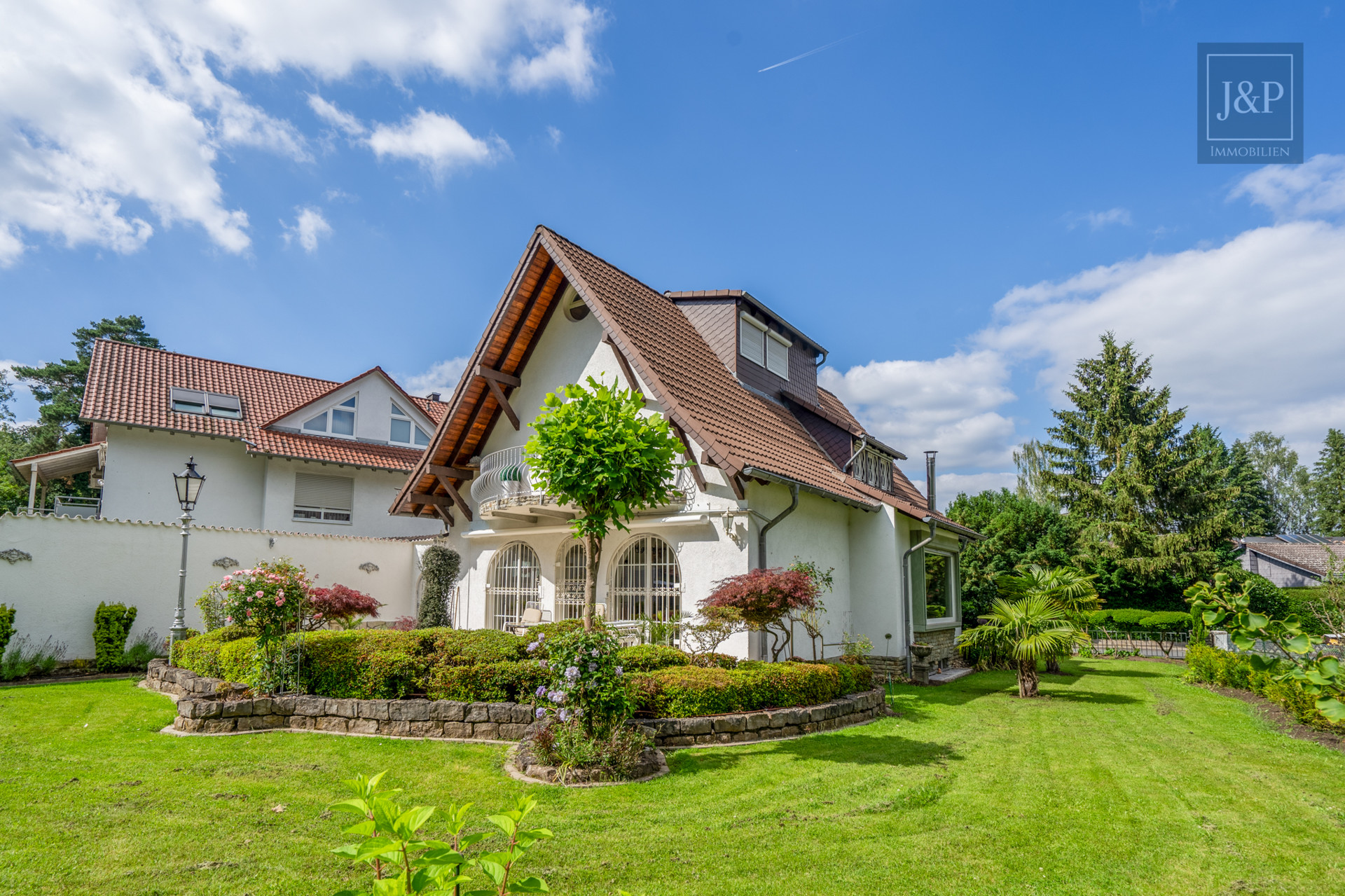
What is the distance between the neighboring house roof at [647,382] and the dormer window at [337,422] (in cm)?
736

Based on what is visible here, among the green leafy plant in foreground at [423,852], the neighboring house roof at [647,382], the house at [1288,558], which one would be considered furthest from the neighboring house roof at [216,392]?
the house at [1288,558]

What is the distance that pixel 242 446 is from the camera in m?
21.5

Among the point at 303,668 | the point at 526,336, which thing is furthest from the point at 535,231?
the point at 303,668

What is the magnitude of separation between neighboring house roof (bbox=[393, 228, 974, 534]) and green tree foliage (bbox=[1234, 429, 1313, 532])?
217 feet

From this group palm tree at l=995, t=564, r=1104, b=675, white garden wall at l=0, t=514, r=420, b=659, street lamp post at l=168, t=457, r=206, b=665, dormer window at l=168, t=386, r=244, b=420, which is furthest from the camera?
dormer window at l=168, t=386, r=244, b=420

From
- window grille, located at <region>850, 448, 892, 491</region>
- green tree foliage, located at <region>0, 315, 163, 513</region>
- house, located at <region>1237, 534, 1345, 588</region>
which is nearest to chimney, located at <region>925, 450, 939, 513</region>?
window grille, located at <region>850, 448, 892, 491</region>

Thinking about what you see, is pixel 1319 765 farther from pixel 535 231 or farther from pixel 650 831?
pixel 535 231

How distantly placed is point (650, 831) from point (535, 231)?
11630mm

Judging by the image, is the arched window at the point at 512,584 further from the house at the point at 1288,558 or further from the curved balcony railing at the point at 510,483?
the house at the point at 1288,558

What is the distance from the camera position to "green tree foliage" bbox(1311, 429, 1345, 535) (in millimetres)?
53875

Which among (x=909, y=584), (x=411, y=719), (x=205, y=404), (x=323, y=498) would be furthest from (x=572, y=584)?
(x=205, y=404)

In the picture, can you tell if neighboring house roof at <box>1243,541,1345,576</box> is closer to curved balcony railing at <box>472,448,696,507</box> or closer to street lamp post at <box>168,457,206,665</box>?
curved balcony railing at <box>472,448,696,507</box>

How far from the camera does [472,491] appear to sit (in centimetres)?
1616

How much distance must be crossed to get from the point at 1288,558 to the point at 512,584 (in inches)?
1758
